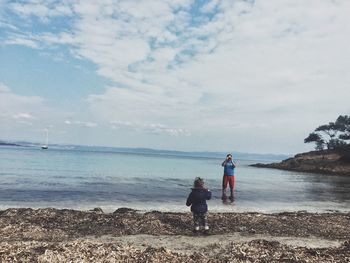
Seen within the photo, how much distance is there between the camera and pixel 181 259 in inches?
399

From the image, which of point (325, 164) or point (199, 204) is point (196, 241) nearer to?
point (199, 204)

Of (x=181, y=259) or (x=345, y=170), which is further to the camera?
(x=345, y=170)

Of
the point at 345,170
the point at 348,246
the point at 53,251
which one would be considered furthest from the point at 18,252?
the point at 345,170

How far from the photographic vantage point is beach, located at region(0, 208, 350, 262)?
10.2 m

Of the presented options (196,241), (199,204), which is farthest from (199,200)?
(196,241)

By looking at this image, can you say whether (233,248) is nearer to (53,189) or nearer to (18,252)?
(18,252)

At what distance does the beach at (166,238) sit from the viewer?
33.3 feet

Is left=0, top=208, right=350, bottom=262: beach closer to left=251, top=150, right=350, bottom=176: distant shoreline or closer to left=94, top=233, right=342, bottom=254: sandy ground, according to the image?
left=94, top=233, right=342, bottom=254: sandy ground

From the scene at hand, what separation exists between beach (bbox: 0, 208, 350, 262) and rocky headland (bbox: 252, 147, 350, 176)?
206ft

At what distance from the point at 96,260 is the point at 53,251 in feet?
4.12

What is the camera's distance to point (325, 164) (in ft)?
284

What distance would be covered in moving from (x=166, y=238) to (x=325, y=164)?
268 ft

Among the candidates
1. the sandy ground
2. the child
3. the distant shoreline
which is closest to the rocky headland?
the distant shoreline

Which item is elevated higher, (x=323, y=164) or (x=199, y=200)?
(x=323, y=164)
